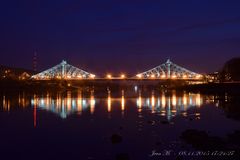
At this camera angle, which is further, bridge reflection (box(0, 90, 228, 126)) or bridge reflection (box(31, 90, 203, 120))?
bridge reflection (box(31, 90, 203, 120))

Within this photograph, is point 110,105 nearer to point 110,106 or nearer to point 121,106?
point 110,106

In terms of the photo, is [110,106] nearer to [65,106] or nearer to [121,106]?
[121,106]

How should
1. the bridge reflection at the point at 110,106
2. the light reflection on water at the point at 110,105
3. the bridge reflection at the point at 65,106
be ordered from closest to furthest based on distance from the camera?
1. the bridge reflection at the point at 110,106
2. the light reflection on water at the point at 110,105
3. the bridge reflection at the point at 65,106

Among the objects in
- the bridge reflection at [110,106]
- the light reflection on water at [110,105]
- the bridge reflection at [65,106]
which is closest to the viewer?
the bridge reflection at [110,106]

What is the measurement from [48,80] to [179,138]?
244 ft

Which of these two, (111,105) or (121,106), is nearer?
(121,106)

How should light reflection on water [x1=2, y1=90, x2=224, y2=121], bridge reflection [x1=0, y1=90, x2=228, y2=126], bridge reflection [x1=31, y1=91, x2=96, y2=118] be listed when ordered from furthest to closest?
bridge reflection [x1=31, y1=91, x2=96, y2=118], light reflection on water [x1=2, y1=90, x2=224, y2=121], bridge reflection [x1=0, y1=90, x2=228, y2=126]

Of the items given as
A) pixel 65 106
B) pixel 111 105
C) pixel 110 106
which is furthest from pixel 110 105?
pixel 65 106

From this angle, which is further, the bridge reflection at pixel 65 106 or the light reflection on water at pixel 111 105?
the bridge reflection at pixel 65 106

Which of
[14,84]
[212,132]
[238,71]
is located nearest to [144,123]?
[212,132]

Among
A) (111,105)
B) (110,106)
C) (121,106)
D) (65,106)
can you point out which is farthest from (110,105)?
(65,106)

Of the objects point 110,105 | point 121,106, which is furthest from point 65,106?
point 121,106

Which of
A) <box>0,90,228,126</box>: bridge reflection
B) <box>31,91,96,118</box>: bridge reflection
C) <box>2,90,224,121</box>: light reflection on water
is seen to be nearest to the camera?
<box>0,90,228,126</box>: bridge reflection

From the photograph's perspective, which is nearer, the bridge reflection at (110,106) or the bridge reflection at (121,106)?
the bridge reflection at (110,106)
